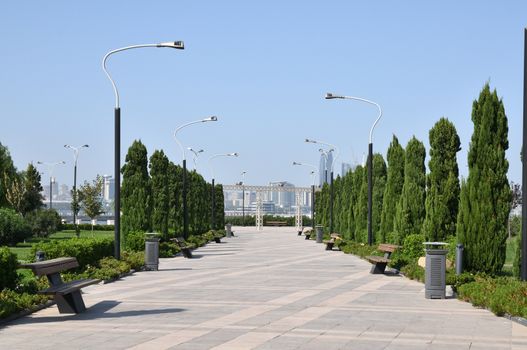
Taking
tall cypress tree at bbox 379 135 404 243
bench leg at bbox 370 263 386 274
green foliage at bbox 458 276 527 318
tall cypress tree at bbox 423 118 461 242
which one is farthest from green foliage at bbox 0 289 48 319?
tall cypress tree at bbox 379 135 404 243

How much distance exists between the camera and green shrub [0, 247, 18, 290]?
16734 millimetres

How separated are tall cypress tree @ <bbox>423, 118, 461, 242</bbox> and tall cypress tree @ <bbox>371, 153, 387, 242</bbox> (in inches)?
504

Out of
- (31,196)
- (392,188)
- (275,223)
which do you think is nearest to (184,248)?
(392,188)

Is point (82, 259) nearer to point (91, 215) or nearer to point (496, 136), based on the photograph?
point (496, 136)

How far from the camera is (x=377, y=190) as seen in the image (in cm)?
4484

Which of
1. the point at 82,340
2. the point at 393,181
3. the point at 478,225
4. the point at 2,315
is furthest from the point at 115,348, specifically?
the point at 393,181

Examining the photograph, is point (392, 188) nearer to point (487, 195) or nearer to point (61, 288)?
point (487, 195)

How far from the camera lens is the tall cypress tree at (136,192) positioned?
37.4 m

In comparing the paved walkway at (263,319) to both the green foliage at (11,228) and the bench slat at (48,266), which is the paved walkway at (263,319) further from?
the green foliage at (11,228)

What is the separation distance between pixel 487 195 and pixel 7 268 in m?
11.7

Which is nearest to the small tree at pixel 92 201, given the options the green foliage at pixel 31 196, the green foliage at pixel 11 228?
the green foliage at pixel 31 196

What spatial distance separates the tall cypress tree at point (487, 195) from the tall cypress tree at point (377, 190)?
1887 centimetres

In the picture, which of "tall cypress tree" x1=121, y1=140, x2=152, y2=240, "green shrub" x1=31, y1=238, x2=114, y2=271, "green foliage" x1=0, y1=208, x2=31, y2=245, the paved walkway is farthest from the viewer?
"green foliage" x1=0, y1=208, x2=31, y2=245

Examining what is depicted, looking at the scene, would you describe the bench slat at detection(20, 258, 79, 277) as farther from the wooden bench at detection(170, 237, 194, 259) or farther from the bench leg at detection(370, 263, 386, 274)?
the wooden bench at detection(170, 237, 194, 259)
